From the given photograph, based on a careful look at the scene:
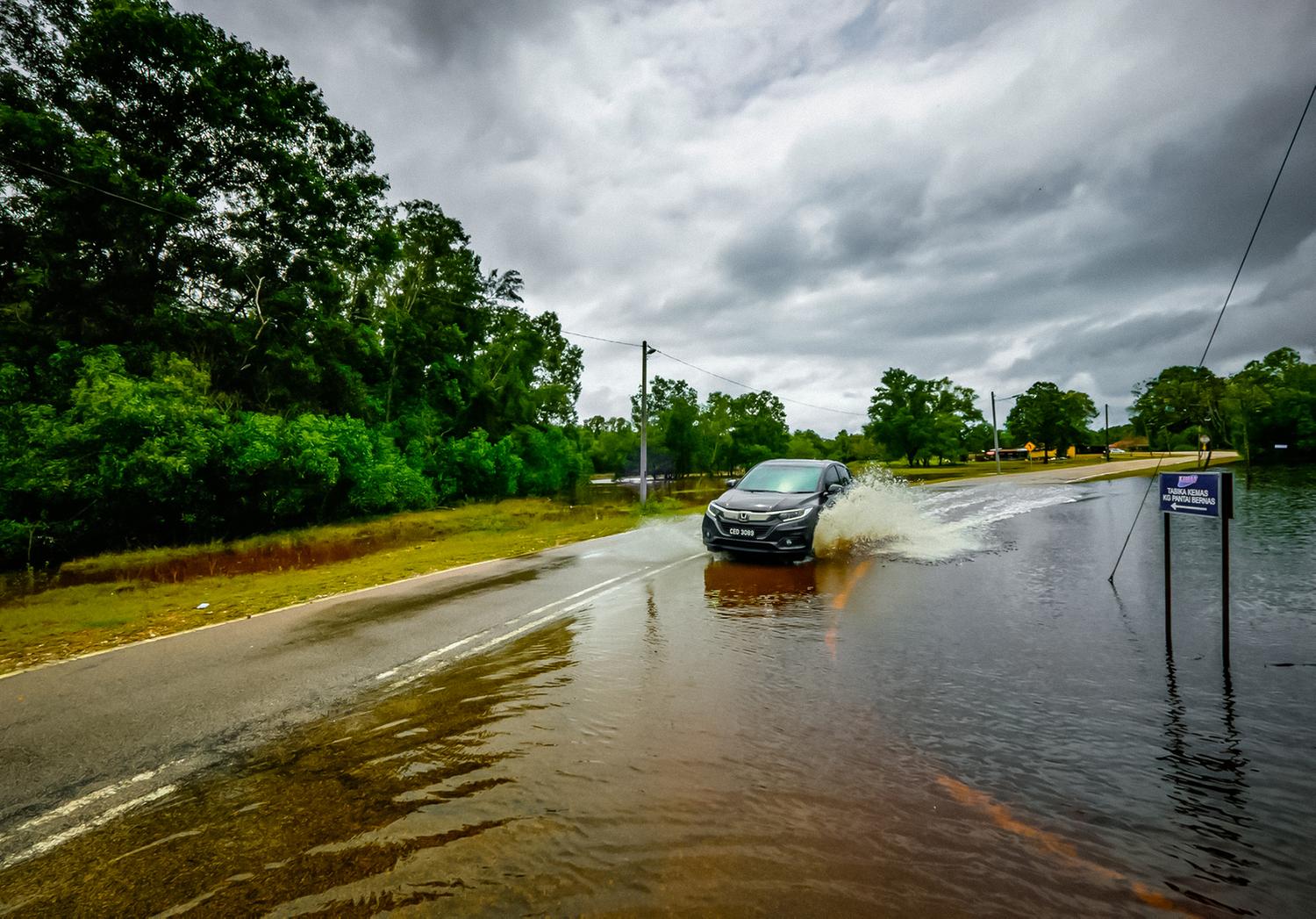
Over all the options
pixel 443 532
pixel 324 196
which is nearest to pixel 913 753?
pixel 443 532

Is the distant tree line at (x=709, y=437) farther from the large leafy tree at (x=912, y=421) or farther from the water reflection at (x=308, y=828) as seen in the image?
the water reflection at (x=308, y=828)

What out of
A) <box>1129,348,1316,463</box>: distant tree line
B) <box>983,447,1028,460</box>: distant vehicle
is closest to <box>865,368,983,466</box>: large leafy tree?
<box>1129,348,1316,463</box>: distant tree line

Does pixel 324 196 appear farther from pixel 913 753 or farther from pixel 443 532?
pixel 913 753

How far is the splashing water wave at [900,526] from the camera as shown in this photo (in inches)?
448

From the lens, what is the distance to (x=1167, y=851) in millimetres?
2619

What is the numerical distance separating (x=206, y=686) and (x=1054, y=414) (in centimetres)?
11474

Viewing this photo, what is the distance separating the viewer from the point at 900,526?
1506cm

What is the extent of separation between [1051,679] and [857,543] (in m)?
8.10

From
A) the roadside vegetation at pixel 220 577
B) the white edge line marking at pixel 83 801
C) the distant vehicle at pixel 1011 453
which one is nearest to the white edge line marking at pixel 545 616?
the white edge line marking at pixel 83 801

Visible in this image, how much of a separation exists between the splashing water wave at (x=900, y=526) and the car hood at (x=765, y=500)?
1.96ft

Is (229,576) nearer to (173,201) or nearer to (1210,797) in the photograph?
(173,201)

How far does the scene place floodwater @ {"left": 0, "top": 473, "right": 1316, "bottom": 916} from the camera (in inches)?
96.3

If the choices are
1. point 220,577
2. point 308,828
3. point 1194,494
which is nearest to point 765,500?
point 1194,494

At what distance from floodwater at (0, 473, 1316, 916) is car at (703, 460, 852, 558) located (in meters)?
3.55
